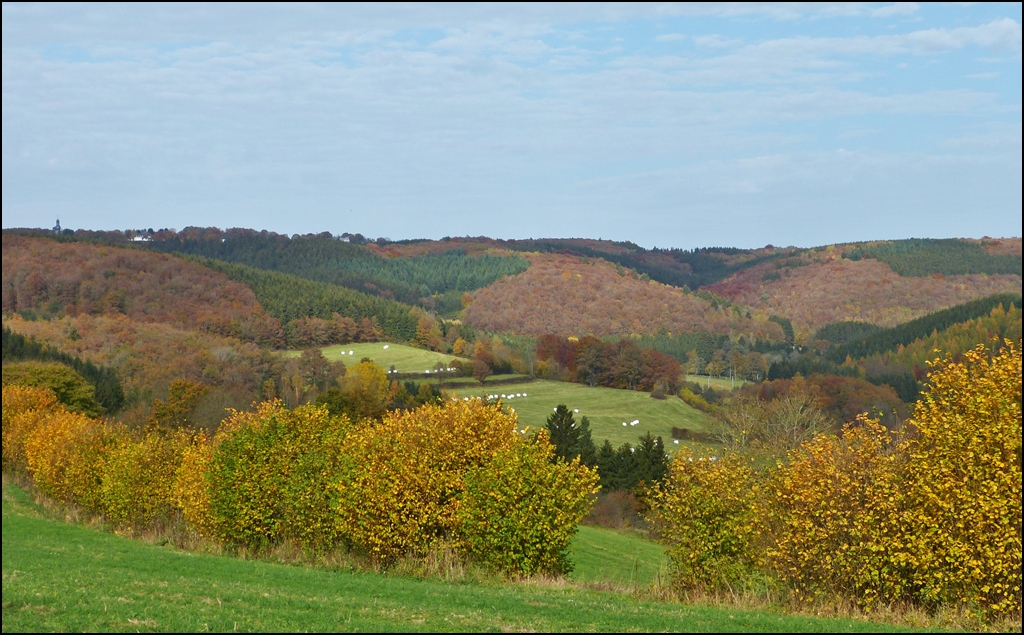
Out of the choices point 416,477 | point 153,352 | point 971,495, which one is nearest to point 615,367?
point 153,352

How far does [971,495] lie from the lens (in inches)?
843

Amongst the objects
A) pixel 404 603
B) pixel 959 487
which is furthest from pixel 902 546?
pixel 404 603

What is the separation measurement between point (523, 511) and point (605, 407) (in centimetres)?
12581

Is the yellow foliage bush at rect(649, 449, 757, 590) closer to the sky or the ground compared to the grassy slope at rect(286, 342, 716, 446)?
closer to the sky

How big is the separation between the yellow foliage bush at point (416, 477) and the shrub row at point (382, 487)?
0.15 ft

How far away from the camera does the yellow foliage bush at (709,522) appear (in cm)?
2655

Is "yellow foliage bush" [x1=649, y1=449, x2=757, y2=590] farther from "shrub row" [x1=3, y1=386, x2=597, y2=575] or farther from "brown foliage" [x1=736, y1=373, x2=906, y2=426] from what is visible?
"brown foliage" [x1=736, y1=373, x2=906, y2=426]

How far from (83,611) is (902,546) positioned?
18.2 metres

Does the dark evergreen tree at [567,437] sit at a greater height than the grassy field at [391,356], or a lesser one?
lesser

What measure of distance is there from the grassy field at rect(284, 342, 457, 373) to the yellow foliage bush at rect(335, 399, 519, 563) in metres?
140

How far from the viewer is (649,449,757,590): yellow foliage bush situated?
26547mm

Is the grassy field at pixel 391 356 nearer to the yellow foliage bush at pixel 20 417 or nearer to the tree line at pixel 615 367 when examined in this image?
the tree line at pixel 615 367

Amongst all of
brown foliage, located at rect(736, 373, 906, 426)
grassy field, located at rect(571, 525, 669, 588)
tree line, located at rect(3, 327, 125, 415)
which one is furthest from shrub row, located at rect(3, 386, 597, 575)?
brown foliage, located at rect(736, 373, 906, 426)

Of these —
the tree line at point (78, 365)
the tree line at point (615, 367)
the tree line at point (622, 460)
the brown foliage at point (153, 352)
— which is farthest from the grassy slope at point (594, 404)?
the tree line at point (78, 365)
